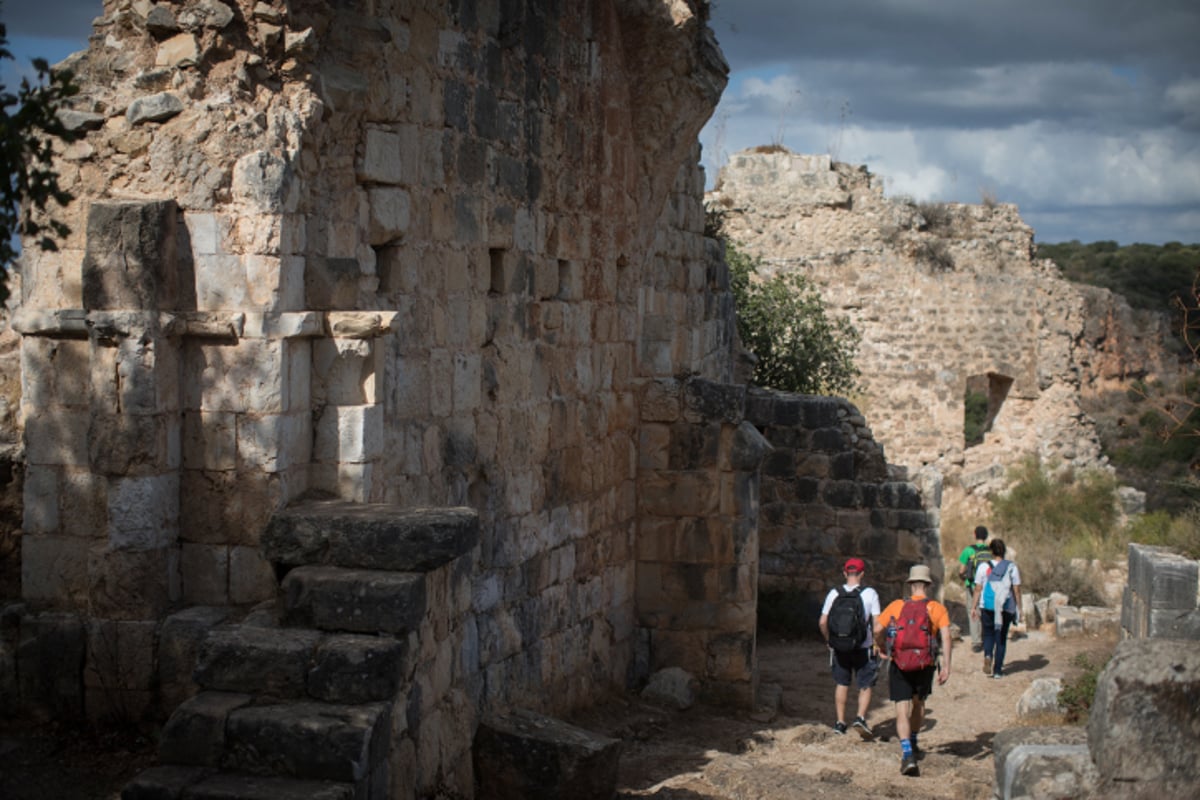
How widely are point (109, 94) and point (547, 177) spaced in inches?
116

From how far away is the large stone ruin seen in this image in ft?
16.6

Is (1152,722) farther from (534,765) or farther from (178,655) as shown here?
(178,655)

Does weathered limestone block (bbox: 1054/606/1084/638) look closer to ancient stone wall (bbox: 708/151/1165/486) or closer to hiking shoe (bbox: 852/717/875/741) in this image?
hiking shoe (bbox: 852/717/875/741)

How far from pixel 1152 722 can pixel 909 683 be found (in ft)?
12.1

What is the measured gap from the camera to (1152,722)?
205 inches

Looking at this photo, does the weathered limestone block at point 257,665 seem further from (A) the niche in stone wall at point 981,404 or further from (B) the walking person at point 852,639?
(A) the niche in stone wall at point 981,404

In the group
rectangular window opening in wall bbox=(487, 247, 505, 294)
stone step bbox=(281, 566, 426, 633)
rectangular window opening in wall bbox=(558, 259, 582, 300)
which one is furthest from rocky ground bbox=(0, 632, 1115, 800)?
rectangular window opening in wall bbox=(487, 247, 505, 294)

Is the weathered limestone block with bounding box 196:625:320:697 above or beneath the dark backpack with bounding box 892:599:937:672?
above

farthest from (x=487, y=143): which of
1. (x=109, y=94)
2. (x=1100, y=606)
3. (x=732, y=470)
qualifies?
(x=1100, y=606)

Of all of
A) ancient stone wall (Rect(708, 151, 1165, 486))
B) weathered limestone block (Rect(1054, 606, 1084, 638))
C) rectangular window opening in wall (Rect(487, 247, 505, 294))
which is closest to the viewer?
rectangular window opening in wall (Rect(487, 247, 505, 294))

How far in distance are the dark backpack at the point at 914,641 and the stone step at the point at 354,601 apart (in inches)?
184

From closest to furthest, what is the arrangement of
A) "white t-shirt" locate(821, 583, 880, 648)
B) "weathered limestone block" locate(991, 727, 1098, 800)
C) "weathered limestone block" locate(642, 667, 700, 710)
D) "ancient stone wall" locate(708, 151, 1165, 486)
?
"weathered limestone block" locate(991, 727, 1098, 800) < "weathered limestone block" locate(642, 667, 700, 710) < "white t-shirt" locate(821, 583, 880, 648) < "ancient stone wall" locate(708, 151, 1165, 486)

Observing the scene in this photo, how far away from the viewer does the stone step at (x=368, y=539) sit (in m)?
5.21

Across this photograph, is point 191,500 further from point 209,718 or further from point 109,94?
point 109,94
